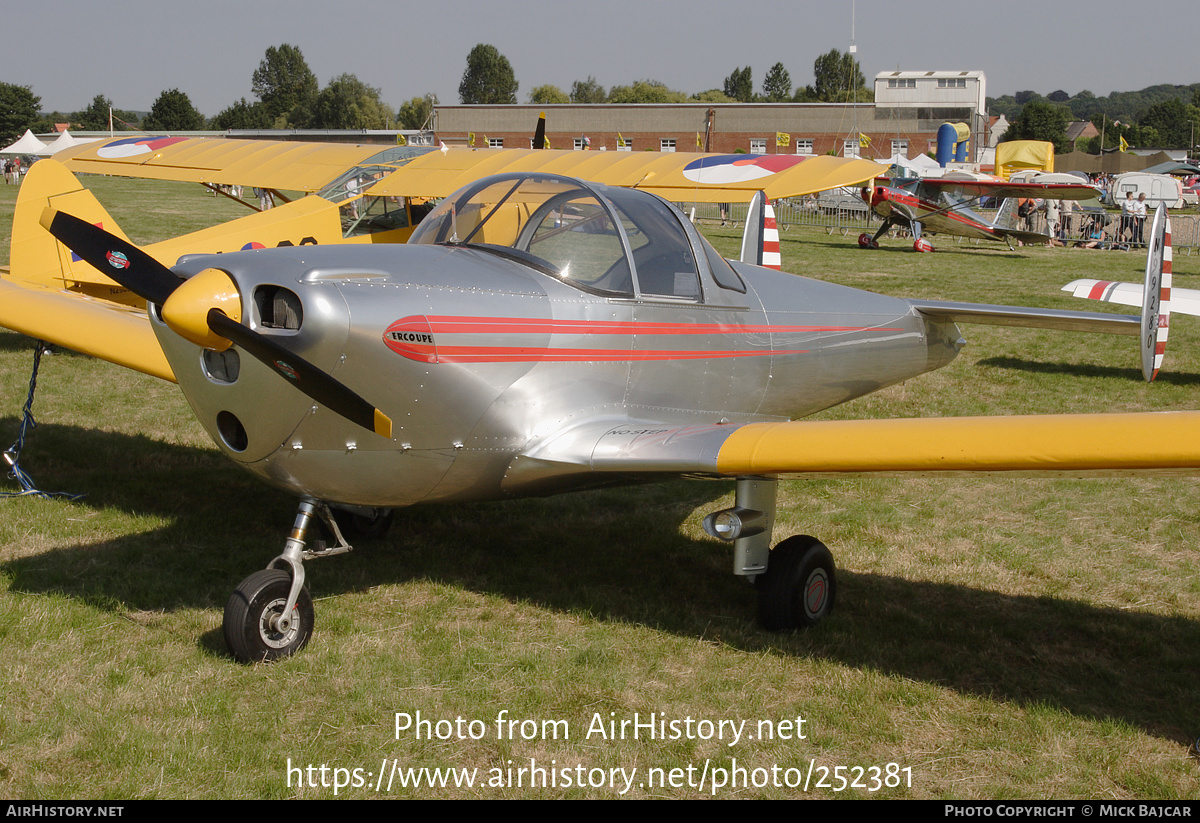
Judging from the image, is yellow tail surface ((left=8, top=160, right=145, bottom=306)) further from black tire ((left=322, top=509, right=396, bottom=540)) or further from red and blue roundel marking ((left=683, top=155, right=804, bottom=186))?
red and blue roundel marking ((left=683, top=155, right=804, bottom=186))

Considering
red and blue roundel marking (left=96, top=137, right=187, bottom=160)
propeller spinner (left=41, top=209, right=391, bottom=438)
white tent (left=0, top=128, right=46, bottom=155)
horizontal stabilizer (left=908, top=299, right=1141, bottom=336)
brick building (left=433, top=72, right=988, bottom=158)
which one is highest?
brick building (left=433, top=72, right=988, bottom=158)

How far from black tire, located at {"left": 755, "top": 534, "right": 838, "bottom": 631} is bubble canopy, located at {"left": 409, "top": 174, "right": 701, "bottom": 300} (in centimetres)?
144

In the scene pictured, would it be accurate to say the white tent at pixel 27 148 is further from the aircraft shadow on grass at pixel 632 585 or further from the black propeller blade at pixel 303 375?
the black propeller blade at pixel 303 375

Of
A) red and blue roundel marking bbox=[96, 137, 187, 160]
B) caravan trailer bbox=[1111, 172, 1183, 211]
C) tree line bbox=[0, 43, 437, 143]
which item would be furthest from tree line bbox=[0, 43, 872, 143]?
red and blue roundel marking bbox=[96, 137, 187, 160]

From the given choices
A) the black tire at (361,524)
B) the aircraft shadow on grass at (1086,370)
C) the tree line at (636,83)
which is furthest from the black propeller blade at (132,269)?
the tree line at (636,83)

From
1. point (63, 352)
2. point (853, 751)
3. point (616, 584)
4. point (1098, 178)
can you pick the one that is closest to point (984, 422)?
point (853, 751)

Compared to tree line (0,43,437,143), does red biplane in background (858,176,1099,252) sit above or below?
below

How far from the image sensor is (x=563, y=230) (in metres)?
4.71

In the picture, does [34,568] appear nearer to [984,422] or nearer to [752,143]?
[984,422]

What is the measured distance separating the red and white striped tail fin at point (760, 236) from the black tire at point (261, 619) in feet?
16.5

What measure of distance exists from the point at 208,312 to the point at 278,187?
13.9 m

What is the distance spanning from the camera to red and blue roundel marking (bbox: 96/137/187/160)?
1889 cm

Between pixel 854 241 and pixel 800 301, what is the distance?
82.6 ft

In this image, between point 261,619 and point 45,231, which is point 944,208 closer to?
point 45,231
